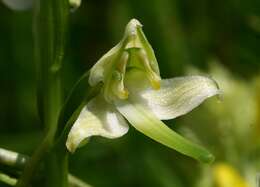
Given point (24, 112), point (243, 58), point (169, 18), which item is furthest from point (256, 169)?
point (24, 112)

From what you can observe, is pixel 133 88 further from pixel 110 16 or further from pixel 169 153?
pixel 110 16

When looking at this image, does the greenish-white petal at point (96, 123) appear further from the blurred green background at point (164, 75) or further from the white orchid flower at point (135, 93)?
the blurred green background at point (164, 75)

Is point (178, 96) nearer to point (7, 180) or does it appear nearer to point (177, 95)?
point (177, 95)

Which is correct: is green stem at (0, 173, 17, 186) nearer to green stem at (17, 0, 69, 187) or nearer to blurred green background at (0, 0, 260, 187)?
green stem at (17, 0, 69, 187)

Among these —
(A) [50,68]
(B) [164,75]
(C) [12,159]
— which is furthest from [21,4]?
(B) [164,75]

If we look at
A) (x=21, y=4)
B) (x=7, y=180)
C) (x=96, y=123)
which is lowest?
(x=7, y=180)

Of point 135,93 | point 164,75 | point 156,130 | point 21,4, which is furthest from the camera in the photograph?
point 164,75

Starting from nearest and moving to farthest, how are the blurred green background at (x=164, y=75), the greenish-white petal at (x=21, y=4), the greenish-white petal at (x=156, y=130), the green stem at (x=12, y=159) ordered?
the greenish-white petal at (x=156, y=130) → the green stem at (x=12, y=159) → the greenish-white petal at (x=21, y=4) → the blurred green background at (x=164, y=75)

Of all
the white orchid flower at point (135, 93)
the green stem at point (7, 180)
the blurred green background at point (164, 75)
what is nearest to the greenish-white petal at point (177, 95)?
the white orchid flower at point (135, 93)
